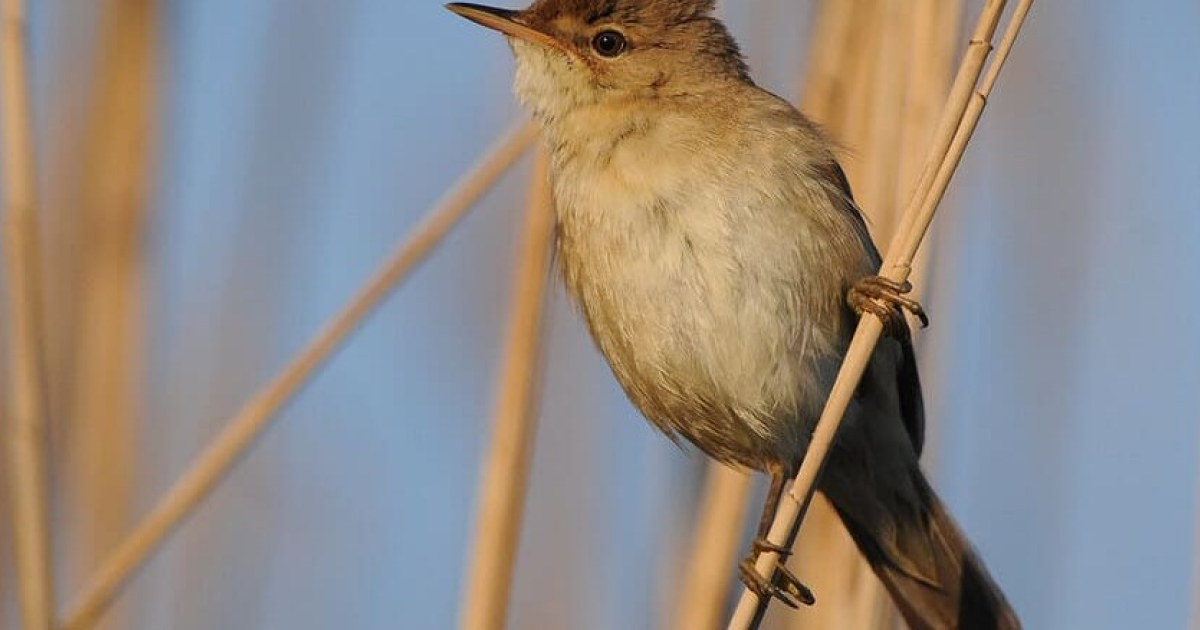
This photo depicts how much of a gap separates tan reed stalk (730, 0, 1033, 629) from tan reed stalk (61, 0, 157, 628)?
1365 mm

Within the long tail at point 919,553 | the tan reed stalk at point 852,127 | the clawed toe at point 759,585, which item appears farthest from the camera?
the long tail at point 919,553

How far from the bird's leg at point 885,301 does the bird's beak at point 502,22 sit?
0.69 m

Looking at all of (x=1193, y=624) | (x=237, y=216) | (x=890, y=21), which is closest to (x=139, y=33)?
(x=237, y=216)

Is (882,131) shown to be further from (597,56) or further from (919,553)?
(919,553)

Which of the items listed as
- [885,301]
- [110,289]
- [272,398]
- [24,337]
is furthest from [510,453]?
[110,289]

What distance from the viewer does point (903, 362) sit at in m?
2.56

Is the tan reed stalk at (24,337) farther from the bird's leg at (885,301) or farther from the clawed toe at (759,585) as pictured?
the bird's leg at (885,301)

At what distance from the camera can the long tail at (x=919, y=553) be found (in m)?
2.55

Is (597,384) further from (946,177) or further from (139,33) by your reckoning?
(946,177)

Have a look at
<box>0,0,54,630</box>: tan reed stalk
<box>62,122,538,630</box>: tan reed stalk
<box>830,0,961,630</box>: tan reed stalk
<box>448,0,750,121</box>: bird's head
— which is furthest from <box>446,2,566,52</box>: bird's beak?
<box>0,0,54,630</box>: tan reed stalk

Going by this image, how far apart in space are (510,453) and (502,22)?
29.9 inches

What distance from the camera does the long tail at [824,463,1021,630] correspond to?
2.55 m

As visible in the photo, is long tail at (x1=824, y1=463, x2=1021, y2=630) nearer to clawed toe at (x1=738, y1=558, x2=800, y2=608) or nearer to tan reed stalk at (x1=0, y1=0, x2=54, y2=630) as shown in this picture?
clawed toe at (x1=738, y1=558, x2=800, y2=608)

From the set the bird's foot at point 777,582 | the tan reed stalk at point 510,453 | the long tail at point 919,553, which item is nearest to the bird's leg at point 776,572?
the bird's foot at point 777,582
